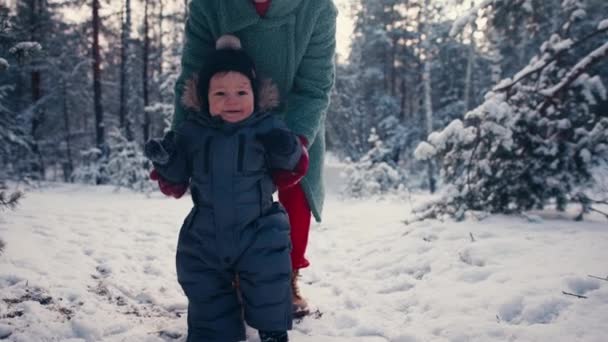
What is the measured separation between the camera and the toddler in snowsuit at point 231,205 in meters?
2.05

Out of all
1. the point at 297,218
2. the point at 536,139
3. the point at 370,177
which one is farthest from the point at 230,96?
the point at 370,177

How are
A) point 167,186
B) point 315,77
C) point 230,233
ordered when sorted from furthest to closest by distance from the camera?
point 315,77 < point 167,186 < point 230,233

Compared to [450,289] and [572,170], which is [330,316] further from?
[572,170]

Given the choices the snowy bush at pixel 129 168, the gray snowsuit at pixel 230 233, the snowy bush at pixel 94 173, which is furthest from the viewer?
the snowy bush at pixel 94 173

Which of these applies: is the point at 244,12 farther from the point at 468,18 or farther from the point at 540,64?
the point at 540,64

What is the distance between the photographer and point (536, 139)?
456 cm

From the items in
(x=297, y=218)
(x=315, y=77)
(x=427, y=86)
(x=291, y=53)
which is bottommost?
(x=297, y=218)

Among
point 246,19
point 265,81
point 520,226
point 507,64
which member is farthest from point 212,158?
point 507,64

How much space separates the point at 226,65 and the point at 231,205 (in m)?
0.71

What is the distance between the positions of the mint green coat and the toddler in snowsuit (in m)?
0.25

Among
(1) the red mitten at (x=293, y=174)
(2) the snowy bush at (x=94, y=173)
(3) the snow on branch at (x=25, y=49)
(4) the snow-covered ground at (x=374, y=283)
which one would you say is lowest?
(2) the snowy bush at (x=94, y=173)

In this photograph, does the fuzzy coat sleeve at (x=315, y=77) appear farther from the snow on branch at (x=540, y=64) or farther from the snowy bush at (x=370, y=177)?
the snowy bush at (x=370, y=177)

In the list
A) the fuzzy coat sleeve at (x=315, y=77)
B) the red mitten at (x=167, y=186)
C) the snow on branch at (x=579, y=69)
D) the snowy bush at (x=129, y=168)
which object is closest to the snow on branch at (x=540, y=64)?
the snow on branch at (x=579, y=69)

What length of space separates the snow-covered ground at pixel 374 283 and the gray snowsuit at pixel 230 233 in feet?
1.19
